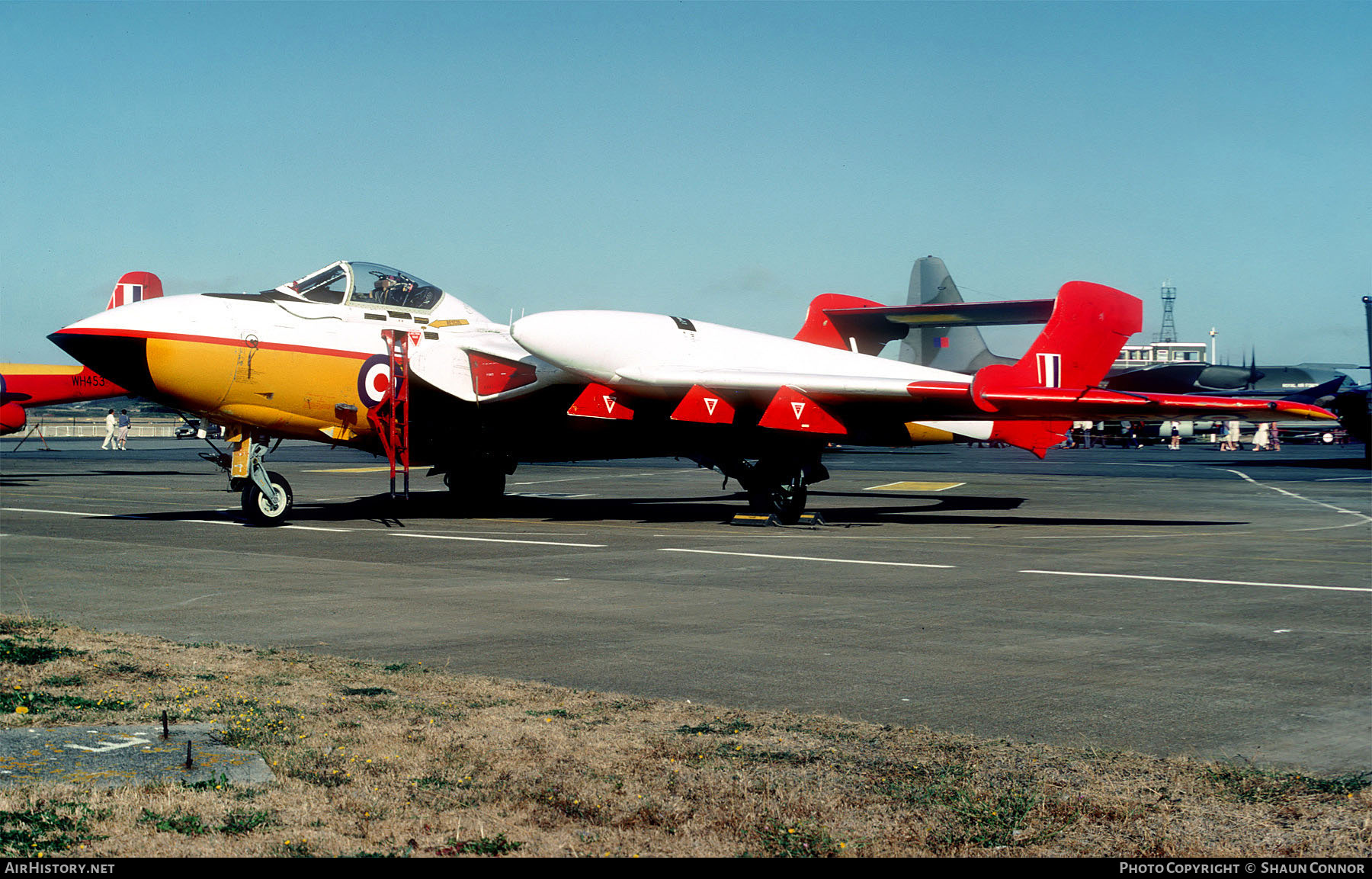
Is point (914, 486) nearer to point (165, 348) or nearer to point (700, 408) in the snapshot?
point (700, 408)

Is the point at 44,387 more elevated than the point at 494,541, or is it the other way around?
the point at 44,387

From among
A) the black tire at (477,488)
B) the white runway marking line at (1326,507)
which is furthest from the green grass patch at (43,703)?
the white runway marking line at (1326,507)

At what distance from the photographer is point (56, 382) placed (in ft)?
122

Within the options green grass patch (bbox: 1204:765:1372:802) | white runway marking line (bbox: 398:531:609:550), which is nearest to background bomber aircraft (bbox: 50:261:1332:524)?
white runway marking line (bbox: 398:531:609:550)

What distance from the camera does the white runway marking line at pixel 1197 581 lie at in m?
11.9

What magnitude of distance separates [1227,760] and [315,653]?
581cm

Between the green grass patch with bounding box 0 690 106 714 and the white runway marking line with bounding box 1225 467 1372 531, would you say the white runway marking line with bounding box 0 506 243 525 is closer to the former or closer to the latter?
the green grass patch with bounding box 0 690 106 714

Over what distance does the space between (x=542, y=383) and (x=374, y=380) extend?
2673mm

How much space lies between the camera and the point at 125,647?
26.5 ft

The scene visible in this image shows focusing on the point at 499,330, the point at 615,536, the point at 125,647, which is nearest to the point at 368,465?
the point at 499,330

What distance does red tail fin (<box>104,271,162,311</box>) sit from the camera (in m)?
36.2

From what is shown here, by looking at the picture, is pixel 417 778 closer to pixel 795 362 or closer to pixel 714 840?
pixel 714 840

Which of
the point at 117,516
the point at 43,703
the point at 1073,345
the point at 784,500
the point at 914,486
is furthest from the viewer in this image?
the point at 914,486

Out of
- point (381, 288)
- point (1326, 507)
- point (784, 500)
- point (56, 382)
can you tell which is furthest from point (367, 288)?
point (56, 382)
